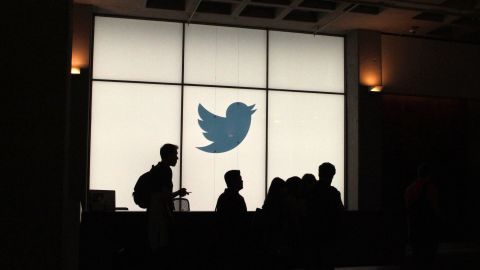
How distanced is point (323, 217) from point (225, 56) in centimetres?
682

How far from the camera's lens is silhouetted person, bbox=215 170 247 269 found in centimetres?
482

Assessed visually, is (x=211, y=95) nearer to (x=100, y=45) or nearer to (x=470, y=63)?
(x=100, y=45)

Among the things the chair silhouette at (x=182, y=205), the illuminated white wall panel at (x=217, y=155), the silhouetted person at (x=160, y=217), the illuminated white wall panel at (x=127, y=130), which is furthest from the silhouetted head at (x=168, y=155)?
the illuminated white wall panel at (x=217, y=155)

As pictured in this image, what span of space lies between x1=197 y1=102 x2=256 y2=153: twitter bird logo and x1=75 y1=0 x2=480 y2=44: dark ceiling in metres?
1.73

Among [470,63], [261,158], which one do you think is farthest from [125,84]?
[470,63]

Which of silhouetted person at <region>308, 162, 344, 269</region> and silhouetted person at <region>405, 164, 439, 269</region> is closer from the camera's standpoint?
silhouetted person at <region>308, 162, 344, 269</region>

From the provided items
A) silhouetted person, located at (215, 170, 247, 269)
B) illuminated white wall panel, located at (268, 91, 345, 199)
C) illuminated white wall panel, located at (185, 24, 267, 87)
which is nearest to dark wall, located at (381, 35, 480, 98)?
illuminated white wall panel, located at (268, 91, 345, 199)

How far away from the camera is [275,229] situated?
5.01 m

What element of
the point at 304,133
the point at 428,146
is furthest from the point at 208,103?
the point at 428,146

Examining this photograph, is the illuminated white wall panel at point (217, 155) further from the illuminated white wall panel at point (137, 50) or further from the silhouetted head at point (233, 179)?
the silhouetted head at point (233, 179)

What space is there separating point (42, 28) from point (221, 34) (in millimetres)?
8577

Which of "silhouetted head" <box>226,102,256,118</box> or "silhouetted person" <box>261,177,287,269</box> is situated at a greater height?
"silhouetted head" <box>226,102,256,118</box>

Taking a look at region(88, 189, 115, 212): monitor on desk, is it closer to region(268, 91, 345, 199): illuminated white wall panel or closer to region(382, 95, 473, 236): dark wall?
region(268, 91, 345, 199): illuminated white wall panel

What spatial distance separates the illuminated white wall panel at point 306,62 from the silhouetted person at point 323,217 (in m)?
6.68
